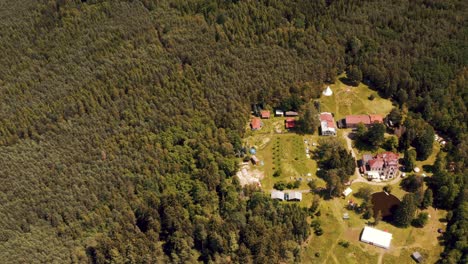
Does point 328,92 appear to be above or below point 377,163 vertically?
above

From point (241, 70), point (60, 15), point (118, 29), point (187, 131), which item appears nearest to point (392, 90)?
point (241, 70)

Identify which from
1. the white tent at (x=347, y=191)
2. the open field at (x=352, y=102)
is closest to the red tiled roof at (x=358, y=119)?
the open field at (x=352, y=102)

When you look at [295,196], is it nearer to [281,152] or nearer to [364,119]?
[281,152]

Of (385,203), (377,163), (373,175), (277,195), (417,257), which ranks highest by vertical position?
(377,163)

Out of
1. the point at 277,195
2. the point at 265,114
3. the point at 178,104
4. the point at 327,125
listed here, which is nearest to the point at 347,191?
the point at 277,195

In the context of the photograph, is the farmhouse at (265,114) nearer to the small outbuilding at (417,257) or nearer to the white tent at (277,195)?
the white tent at (277,195)

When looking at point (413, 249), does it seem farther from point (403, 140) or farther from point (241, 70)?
point (241, 70)
